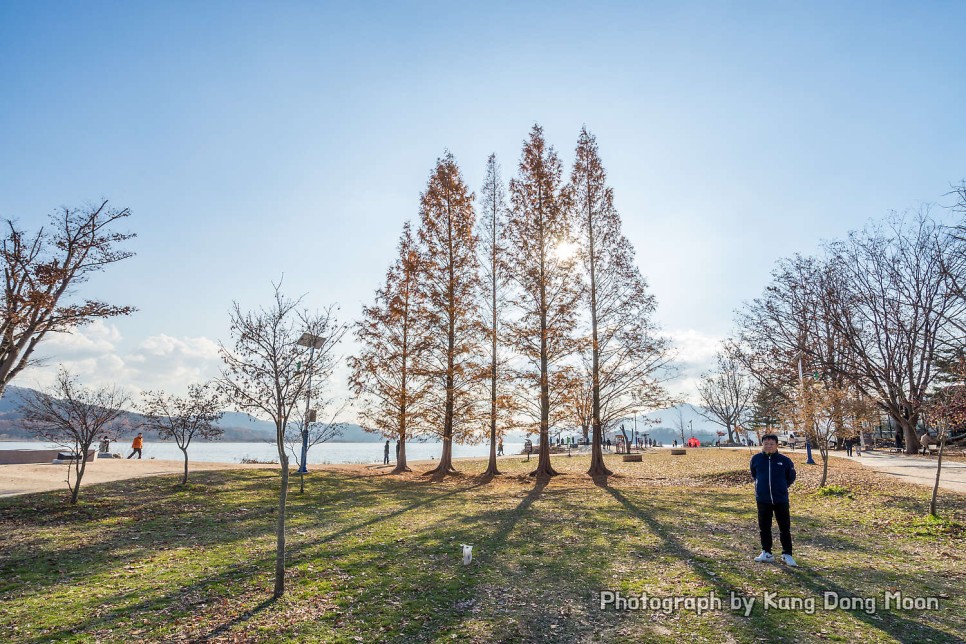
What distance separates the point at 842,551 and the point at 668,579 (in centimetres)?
395

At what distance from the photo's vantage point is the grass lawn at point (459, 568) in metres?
5.55

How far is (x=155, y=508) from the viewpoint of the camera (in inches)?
516

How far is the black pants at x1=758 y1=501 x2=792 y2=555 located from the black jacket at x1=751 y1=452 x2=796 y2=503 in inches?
3.7

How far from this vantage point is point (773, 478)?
832 cm

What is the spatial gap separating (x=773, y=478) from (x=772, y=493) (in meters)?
0.24

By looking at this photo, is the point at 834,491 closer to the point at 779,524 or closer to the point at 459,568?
the point at 779,524

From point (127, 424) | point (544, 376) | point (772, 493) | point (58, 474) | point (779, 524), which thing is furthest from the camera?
point (544, 376)

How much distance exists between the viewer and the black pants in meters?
8.05

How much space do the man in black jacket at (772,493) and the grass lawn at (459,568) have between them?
0.41m

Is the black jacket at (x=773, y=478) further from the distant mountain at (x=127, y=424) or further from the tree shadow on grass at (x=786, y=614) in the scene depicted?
the distant mountain at (x=127, y=424)

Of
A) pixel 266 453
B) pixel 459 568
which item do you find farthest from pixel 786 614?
pixel 266 453

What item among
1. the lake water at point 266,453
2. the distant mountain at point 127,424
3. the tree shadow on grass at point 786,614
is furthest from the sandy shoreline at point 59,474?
the tree shadow on grass at point 786,614

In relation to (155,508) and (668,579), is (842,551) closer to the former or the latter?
(668,579)

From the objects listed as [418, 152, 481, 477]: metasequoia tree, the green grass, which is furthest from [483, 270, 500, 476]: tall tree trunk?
the green grass
